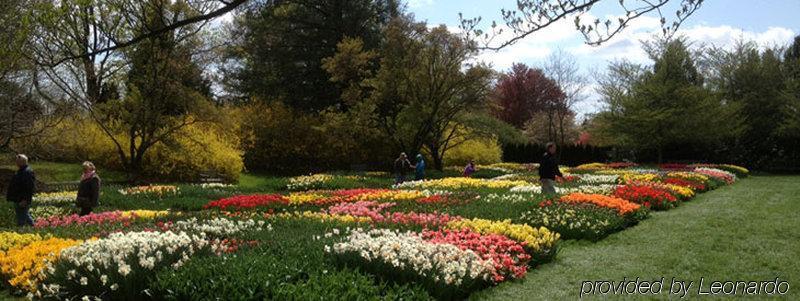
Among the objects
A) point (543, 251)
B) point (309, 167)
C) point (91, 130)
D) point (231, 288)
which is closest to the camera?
point (231, 288)

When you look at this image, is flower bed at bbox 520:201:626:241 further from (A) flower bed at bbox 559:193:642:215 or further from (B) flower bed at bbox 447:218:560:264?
(B) flower bed at bbox 447:218:560:264

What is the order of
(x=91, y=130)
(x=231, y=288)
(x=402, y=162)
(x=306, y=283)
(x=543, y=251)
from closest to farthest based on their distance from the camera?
(x=231, y=288)
(x=306, y=283)
(x=543, y=251)
(x=402, y=162)
(x=91, y=130)

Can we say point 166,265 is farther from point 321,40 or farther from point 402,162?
point 321,40

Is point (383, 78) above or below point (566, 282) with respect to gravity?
above

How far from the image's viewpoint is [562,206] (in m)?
11.8

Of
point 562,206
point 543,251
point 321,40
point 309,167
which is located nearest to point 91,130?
point 309,167

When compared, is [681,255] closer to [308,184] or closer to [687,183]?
[687,183]

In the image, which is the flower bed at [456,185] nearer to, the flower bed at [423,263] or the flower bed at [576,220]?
the flower bed at [576,220]

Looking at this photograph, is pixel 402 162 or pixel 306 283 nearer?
pixel 306 283

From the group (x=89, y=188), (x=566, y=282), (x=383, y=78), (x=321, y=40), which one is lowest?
(x=566, y=282)

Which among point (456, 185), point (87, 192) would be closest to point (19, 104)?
point (87, 192)

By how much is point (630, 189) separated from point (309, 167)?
22122 millimetres

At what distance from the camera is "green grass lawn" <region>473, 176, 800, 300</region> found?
695 centimetres

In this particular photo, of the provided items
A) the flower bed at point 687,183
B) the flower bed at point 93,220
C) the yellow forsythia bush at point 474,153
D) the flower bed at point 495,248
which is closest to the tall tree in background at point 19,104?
the flower bed at point 93,220
